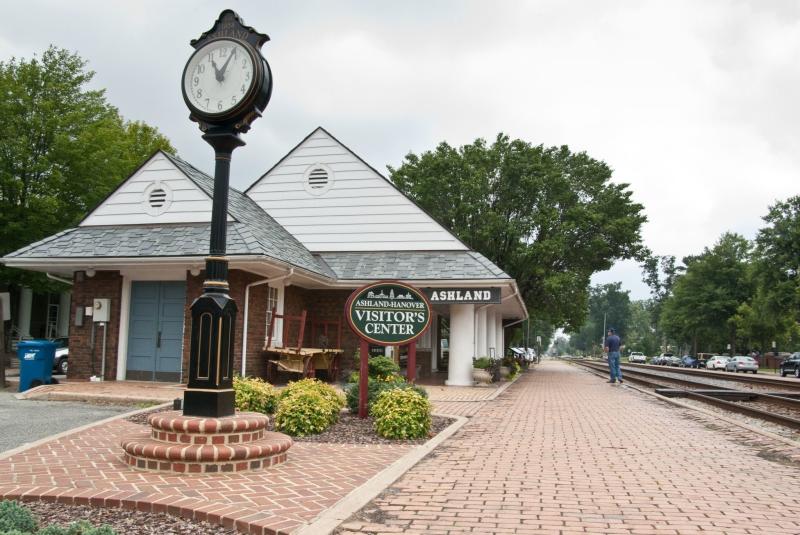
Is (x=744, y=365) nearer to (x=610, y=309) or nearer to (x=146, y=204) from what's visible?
(x=146, y=204)

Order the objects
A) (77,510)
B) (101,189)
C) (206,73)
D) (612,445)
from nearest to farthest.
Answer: (77,510) → (206,73) → (612,445) → (101,189)

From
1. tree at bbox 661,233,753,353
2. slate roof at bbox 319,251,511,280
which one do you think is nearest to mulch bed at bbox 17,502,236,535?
→ slate roof at bbox 319,251,511,280

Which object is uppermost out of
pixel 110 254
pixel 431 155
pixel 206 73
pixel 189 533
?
pixel 431 155

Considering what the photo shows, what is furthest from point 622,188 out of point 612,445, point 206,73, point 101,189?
point 206,73

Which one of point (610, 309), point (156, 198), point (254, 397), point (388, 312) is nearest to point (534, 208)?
point (156, 198)

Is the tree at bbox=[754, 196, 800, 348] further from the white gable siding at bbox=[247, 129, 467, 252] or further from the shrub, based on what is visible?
the shrub

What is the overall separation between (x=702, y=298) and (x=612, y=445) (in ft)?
212

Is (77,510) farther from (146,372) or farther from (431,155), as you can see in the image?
(431,155)

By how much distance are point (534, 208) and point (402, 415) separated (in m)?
25.7

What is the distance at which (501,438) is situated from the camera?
8.99 metres

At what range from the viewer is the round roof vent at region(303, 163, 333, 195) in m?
20.1

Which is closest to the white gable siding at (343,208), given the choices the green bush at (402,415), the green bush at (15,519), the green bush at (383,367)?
the green bush at (383,367)

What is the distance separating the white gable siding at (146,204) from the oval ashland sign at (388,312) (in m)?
6.79

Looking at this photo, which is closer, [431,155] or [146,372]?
[146,372]
